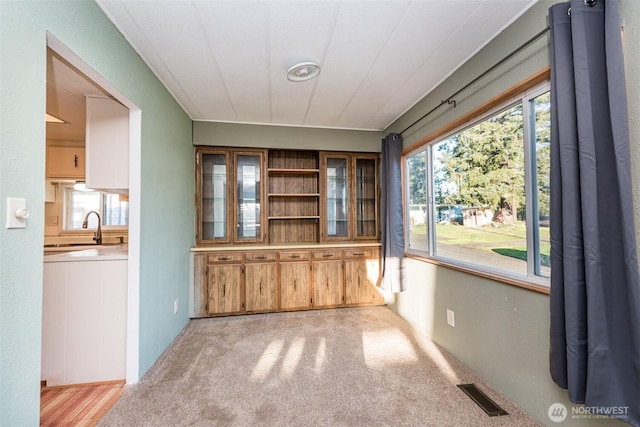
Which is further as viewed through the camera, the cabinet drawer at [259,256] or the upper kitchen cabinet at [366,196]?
the upper kitchen cabinet at [366,196]

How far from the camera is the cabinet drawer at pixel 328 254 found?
136 inches

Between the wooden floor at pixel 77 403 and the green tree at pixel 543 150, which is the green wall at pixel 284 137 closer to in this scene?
the green tree at pixel 543 150

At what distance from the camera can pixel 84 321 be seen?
192 cm

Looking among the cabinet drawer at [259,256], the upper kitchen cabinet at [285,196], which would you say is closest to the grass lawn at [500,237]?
the upper kitchen cabinet at [285,196]

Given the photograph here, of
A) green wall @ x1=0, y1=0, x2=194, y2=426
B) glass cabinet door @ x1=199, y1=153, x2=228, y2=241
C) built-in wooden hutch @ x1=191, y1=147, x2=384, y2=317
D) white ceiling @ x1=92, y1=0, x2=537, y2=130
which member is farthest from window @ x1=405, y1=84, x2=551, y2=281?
green wall @ x1=0, y1=0, x2=194, y2=426

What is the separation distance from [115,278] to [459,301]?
8.52ft

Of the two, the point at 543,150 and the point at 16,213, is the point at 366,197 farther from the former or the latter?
the point at 16,213

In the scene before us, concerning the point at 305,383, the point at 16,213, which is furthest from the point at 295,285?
the point at 16,213

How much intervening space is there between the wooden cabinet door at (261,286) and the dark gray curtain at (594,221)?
2.65 meters

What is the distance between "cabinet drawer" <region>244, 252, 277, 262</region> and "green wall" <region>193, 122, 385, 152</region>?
4.42 ft

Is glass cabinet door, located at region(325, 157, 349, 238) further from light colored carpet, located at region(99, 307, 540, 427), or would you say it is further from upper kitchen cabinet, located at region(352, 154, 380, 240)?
light colored carpet, located at region(99, 307, 540, 427)

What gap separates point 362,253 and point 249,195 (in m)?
1.65

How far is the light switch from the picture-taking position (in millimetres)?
1002

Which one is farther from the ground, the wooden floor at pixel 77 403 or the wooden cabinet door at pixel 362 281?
the wooden cabinet door at pixel 362 281
